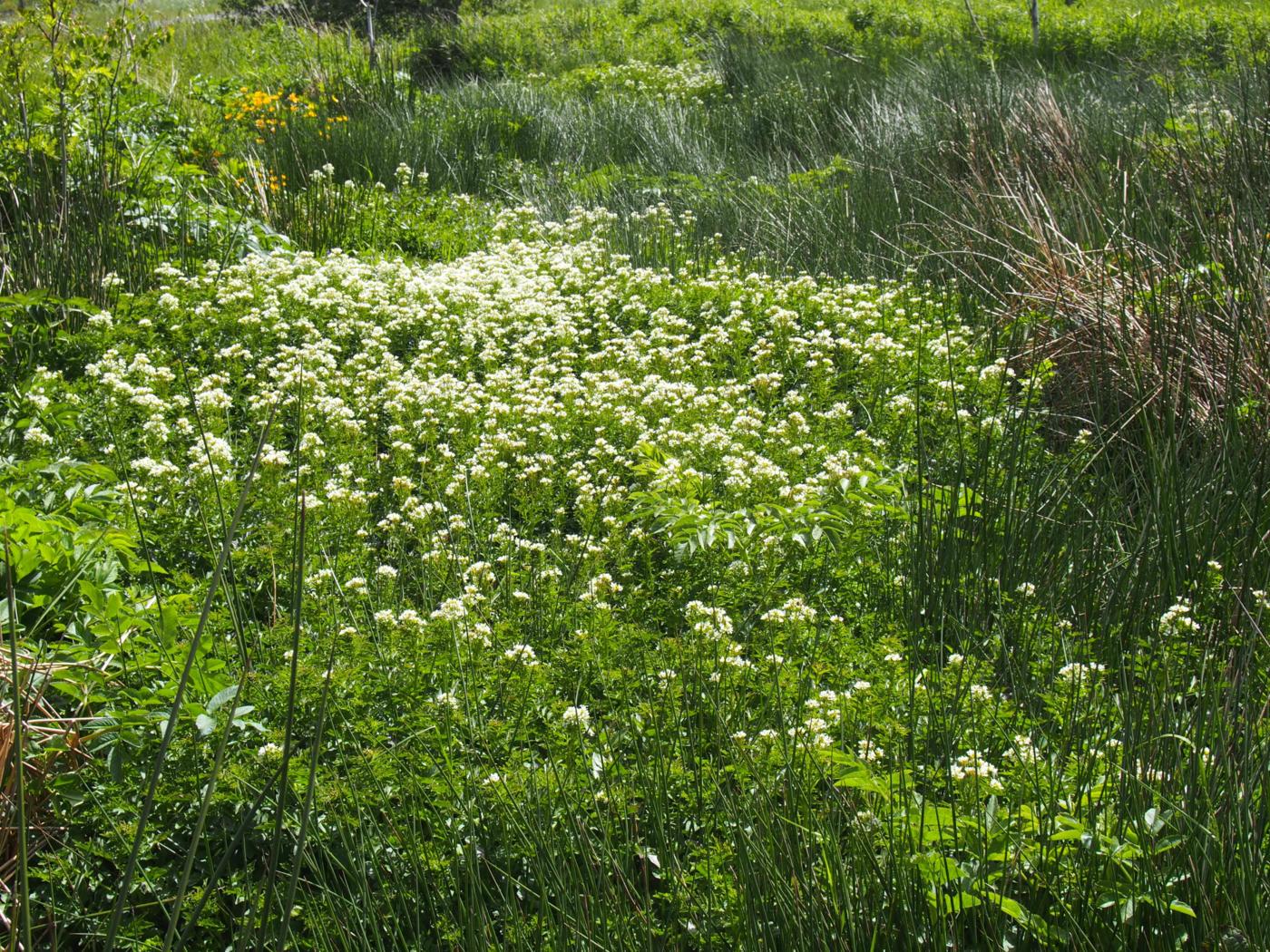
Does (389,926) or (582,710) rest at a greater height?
(582,710)

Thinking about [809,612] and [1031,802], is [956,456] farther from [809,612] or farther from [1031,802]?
[1031,802]

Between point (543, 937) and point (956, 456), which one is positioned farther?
point (956, 456)

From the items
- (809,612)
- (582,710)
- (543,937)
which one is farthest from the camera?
(809,612)

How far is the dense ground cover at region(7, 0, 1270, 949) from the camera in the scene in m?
1.86

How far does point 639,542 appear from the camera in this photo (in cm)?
363

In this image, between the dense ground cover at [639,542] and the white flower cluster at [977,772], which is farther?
the white flower cluster at [977,772]

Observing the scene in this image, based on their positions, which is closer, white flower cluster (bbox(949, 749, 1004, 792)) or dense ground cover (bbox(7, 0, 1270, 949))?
dense ground cover (bbox(7, 0, 1270, 949))

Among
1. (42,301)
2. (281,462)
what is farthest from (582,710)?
(42,301)

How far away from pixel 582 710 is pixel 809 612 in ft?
2.34

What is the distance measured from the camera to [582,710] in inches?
92.7

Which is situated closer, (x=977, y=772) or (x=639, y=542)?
(x=977, y=772)

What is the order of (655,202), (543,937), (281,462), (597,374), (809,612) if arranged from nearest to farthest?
(543,937), (809,612), (281,462), (597,374), (655,202)

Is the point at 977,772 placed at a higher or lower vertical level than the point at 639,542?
higher

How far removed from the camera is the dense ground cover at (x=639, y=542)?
6.10ft
